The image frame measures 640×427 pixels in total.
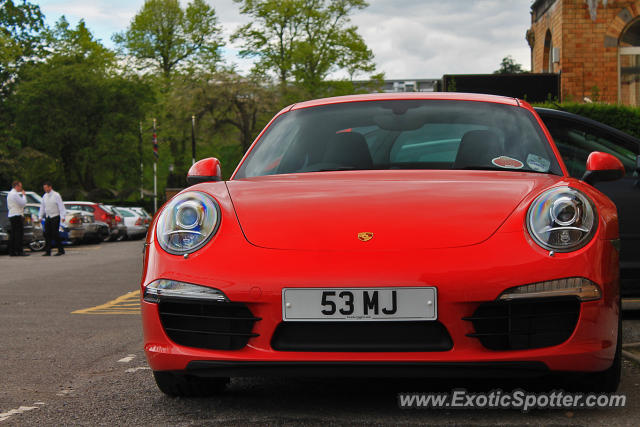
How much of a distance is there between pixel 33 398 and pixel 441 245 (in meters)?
2.09

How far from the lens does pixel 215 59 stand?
58.1m

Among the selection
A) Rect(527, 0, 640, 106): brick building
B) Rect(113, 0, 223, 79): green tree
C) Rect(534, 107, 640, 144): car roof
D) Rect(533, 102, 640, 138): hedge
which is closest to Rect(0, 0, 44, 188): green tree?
Rect(113, 0, 223, 79): green tree

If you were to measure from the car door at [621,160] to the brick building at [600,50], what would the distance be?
18.0 metres

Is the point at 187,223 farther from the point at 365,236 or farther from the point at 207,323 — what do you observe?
the point at 365,236

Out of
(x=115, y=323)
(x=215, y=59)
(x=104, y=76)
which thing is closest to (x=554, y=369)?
(x=115, y=323)

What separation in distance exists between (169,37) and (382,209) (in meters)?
57.3

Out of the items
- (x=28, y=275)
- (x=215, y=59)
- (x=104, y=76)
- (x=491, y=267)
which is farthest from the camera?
(x=215, y=59)

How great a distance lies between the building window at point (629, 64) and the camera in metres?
24.7

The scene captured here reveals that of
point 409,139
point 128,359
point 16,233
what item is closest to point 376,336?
point 409,139

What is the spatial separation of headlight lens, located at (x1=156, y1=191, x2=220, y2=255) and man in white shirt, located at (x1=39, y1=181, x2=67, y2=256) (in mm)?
18558

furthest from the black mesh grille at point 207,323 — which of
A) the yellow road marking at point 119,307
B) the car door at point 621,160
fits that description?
the yellow road marking at point 119,307

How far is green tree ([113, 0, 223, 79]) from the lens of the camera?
192 ft

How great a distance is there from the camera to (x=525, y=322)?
3.41 metres

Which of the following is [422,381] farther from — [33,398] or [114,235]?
[114,235]
